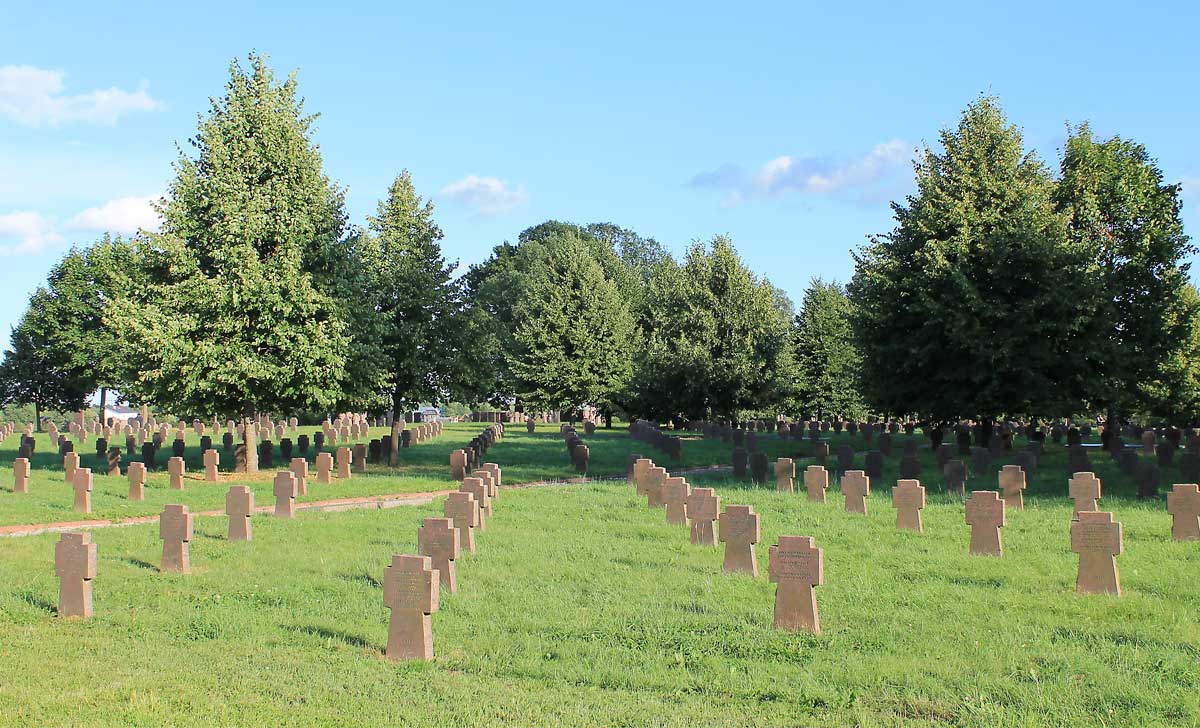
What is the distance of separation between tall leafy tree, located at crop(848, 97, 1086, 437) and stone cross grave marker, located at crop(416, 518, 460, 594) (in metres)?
A: 21.3

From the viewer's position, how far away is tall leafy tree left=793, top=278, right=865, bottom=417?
205 feet

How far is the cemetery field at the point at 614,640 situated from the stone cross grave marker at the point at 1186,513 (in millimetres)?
335

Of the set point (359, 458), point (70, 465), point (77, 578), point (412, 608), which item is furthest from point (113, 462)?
point (412, 608)

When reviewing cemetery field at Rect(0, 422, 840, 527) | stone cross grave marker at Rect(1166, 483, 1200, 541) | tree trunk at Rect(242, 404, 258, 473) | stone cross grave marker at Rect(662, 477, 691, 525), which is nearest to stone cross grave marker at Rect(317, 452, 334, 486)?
cemetery field at Rect(0, 422, 840, 527)

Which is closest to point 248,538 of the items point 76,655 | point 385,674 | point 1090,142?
point 76,655

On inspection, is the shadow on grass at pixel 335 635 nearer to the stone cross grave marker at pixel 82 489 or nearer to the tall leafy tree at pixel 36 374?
the stone cross grave marker at pixel 82 489

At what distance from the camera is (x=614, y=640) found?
9.91 meters

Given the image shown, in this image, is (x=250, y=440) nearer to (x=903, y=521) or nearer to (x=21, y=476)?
(x=21, y=476)

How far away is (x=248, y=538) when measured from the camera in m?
16.7

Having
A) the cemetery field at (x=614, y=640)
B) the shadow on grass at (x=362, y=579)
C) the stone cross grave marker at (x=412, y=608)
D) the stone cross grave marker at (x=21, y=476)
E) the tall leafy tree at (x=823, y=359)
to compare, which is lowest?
the cemetery field at (x=614, y=640)

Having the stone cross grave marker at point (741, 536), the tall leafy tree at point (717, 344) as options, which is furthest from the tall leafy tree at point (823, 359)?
the stone cross grave marker at point (741, 536)

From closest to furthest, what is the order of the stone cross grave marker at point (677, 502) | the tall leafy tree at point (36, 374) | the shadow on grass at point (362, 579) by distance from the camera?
1. the shadow on grass at point (362, 579)
2. the stone cross grave marker at point (677, 502)
3. the tall leafy tree at point (36, 374)

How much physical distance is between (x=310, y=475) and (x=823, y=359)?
40.8m

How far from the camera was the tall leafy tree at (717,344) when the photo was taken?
5191 centimetres
